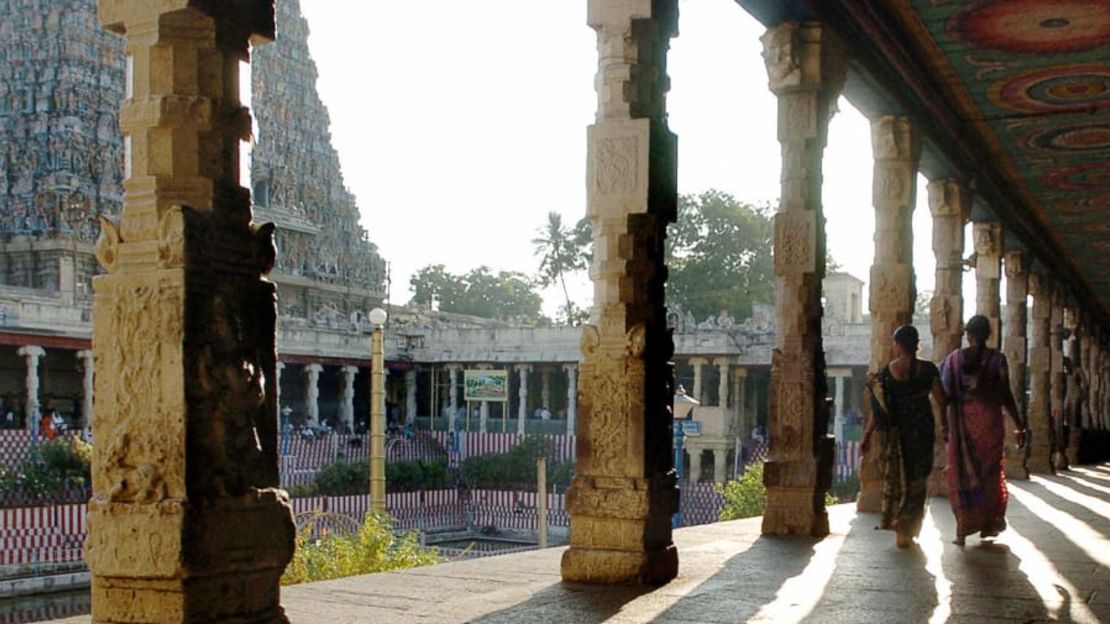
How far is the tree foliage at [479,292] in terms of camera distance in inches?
3012

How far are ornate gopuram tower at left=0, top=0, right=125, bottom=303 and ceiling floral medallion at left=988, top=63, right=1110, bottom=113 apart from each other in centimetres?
3255

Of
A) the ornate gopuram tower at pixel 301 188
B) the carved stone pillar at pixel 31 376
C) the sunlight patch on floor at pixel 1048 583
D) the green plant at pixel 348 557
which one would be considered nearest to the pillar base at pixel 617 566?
the sunlight patch on floor at pixel 1048 583

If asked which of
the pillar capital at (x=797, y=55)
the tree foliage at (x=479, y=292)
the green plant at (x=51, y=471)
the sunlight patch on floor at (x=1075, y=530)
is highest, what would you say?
the tree foliage at (x=479, y=292)

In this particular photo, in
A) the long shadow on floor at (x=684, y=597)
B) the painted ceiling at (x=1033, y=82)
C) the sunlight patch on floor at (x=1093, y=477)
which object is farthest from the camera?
the sunlight patch on floor at (x=1093, y=477)

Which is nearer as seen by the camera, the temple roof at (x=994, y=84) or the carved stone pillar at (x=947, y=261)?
the temple roof at (x=994, y=84)

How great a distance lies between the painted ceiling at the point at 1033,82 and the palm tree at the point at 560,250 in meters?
47.1

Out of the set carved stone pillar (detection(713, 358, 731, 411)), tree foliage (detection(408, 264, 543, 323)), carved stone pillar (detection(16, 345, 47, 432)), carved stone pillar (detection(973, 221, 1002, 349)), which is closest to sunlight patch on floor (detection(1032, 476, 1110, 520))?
carved stone pillar (detection(973, 221, 1002, 349))

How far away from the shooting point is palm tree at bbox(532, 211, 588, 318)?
205 feet

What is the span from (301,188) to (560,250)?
16.8 metres

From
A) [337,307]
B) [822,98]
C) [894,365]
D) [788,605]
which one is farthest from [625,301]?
[337,307]

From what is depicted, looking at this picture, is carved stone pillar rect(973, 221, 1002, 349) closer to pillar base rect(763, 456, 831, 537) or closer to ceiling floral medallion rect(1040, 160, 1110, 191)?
ceiling floral medallion rect(1040, 160, 1110, 191)

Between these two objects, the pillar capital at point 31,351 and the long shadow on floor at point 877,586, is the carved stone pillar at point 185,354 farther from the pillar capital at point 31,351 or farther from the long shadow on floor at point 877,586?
the pillar capital at point 31,351

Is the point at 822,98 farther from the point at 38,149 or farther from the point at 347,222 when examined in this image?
the point at 347,222

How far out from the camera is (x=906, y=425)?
6.78 metres
